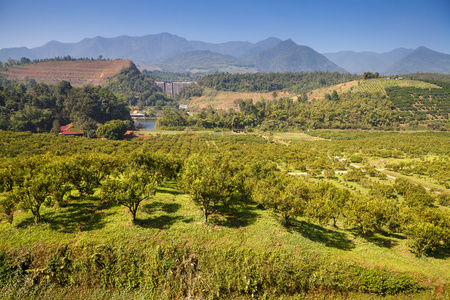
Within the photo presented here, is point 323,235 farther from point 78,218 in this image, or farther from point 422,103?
point 422,103

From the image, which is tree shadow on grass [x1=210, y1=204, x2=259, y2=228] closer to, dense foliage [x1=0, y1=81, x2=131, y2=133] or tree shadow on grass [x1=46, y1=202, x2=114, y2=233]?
tree shadow on grass [x1=46, y1=202, x2=114, y2=233]

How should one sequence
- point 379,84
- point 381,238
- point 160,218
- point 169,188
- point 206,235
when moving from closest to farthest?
point 206,235
point 160,218
point 381,238
point 169,188
point 379,84

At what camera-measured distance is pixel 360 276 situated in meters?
17.9

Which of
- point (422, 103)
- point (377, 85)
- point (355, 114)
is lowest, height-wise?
point (355, 114)

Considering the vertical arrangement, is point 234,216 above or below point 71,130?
below

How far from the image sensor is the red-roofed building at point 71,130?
9264 cm

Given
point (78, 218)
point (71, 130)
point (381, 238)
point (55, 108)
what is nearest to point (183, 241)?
point (78, 218)

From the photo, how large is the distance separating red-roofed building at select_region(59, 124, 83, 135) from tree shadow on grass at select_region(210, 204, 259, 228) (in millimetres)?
94756

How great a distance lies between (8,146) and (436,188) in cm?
9125

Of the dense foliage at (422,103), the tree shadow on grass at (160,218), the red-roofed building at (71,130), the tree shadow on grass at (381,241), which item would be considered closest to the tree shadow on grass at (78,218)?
the tree shadow on grass at (160,218)

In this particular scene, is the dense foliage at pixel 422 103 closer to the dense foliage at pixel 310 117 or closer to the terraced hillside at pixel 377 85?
the terraced hillside at pixel 377 85

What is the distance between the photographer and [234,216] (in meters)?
24.2

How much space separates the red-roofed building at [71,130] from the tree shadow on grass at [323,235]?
102 meters

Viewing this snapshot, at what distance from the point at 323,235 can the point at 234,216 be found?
1006cm
